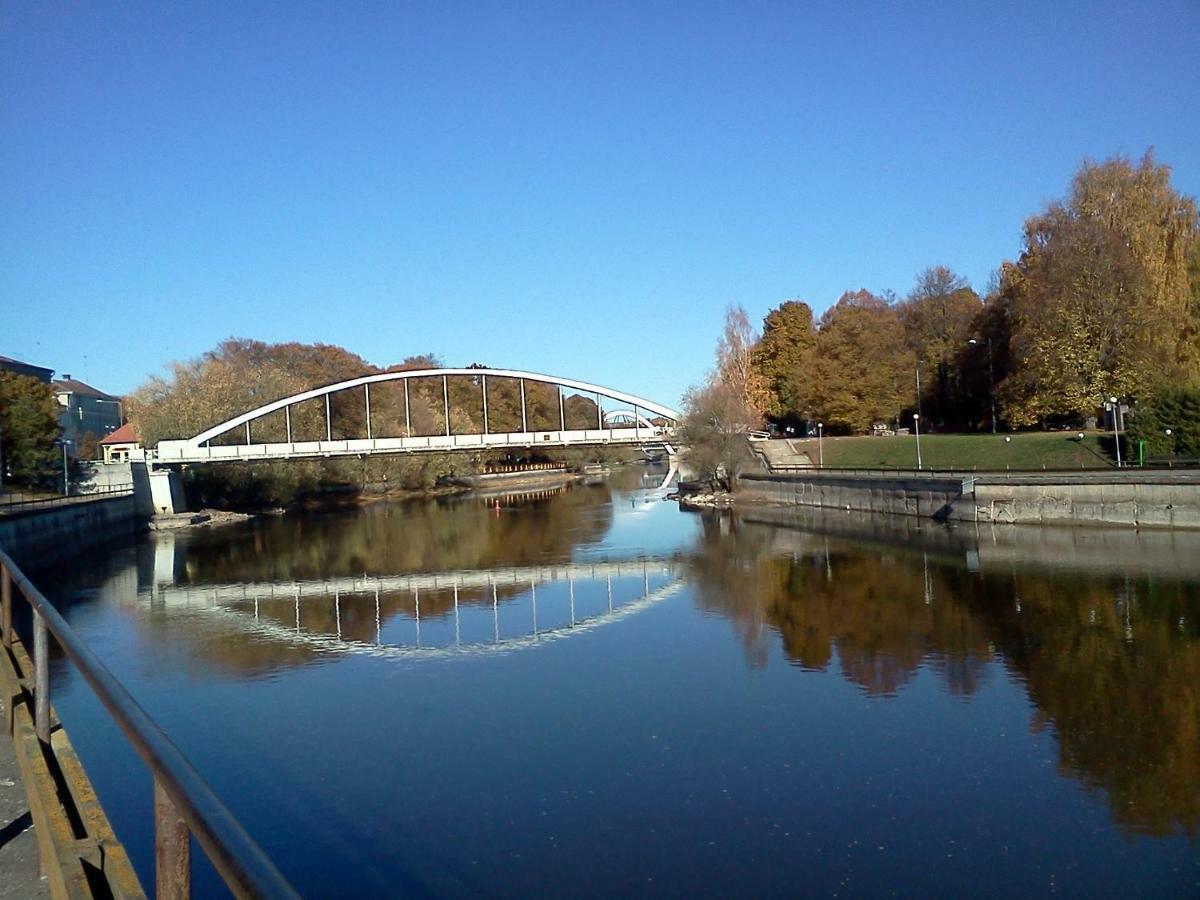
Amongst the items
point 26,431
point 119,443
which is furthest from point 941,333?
point 119,443

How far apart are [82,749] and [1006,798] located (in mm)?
11749

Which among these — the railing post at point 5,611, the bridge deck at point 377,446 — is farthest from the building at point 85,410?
the railing post at point 5,611

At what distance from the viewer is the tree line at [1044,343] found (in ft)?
133

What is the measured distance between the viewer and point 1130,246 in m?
41.5

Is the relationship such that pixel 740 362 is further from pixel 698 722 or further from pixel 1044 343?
pixel 698 722

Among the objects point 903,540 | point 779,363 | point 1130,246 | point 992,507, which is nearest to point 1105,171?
point 1130,246

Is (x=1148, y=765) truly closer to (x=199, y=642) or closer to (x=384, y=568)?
(x=199, y=642)

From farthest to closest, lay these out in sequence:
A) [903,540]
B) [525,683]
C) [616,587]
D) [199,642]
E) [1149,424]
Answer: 1. [1149,424]
2. [903,540]
3. [616,587]
4. [199,642]
5. [525,683]

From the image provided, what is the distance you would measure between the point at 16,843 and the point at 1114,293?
144ft

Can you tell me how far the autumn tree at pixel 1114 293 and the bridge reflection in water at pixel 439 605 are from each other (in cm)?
2036

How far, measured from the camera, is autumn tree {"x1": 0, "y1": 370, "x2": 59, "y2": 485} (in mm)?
52906

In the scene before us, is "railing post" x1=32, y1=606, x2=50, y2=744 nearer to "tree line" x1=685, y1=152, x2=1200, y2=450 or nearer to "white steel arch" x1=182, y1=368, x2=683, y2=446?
"tree line" x1=685, y1=152, x2=1200, y2=450

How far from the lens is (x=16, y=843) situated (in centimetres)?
473

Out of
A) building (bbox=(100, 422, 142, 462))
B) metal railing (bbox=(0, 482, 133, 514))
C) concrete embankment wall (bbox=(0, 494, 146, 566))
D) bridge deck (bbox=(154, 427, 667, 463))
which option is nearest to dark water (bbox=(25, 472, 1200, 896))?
concrete embankment wall (bbox=(0, 494, 146, 566))
